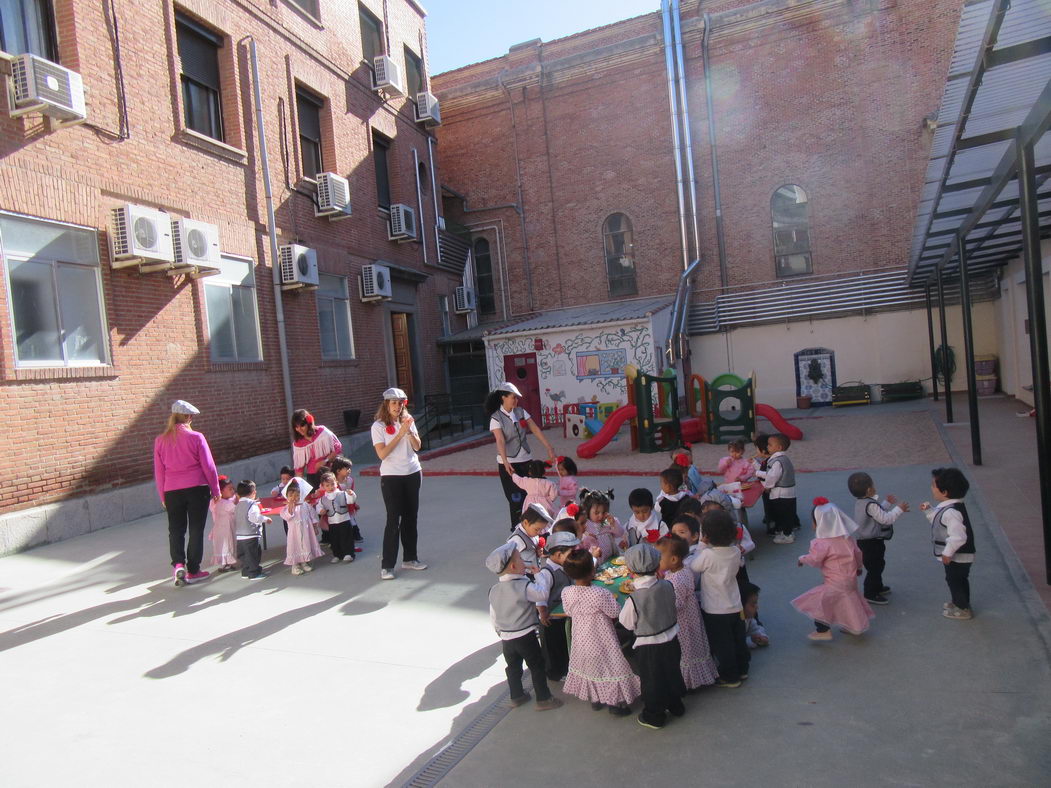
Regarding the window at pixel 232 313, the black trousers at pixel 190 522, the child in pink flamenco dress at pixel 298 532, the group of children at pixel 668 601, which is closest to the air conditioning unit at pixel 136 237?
the window at pixel 232 313

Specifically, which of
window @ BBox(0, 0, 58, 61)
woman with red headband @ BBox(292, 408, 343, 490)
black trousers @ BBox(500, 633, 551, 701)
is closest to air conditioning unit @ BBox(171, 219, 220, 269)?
window @ BBox(0, 0, 58, 61)

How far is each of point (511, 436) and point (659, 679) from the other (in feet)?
11.3

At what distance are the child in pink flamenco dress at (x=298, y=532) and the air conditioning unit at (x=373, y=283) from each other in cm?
980

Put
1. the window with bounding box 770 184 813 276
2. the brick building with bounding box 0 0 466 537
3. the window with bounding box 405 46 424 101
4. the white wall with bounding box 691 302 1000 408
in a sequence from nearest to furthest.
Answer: the brick building with bounding box 0 0 466 537, the white wall with bounding box 691 302 1000 408, the window with bounding box 405 46 424 101, the window with bounding box 770 184 813 276

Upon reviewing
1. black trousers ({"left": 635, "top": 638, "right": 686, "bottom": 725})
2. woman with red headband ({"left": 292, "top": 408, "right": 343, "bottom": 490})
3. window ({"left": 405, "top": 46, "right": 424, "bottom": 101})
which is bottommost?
black trousers ({"left": 635, "top": 638, "right": 686, "bottom": 725})

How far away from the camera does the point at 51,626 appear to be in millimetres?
5492

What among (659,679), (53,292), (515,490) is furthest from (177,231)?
(659,679)

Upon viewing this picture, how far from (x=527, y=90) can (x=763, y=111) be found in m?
7.52

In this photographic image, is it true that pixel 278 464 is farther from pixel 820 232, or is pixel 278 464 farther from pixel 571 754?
pixel 820 232

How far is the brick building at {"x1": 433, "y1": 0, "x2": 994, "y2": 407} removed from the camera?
1975cm

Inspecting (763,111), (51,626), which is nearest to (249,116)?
(51,626)

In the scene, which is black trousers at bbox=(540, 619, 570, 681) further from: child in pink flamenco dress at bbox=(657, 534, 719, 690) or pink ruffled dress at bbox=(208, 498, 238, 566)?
pink ruffled dress at bbox=(208, 498, 238, 566)

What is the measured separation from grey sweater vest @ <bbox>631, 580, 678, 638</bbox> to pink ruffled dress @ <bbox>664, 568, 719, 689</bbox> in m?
0.22

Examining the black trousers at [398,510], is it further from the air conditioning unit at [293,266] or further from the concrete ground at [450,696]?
the air conditioning unit at [293,266]
